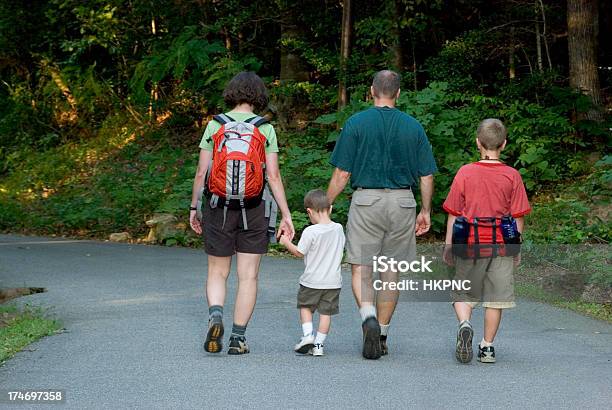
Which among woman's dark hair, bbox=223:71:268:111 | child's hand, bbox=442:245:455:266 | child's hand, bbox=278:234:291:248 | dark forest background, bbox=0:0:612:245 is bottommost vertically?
child's hand, bbox=442:245:455:266

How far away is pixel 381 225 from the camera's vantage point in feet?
24.7

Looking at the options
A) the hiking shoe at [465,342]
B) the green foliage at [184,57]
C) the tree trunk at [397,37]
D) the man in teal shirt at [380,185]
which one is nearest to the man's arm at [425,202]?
the man in teal shirt at [380,185]

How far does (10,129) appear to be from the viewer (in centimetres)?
2761

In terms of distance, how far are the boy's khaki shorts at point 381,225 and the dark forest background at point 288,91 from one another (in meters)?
6.12

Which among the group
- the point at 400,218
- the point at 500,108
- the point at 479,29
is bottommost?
the point at 400,218

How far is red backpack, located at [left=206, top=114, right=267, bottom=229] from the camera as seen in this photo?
7.30m

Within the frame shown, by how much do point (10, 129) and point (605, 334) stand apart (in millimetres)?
21761

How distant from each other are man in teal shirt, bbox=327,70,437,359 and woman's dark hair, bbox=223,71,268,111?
0.68m

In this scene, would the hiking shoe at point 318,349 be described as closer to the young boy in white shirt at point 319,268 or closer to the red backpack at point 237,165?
the young boy in white shirt at point 319,268

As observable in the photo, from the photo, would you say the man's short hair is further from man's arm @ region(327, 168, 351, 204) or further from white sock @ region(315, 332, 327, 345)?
white sock @ region(315, 332, 327, 345)

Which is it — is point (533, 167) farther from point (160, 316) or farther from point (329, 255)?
point (329, 255)

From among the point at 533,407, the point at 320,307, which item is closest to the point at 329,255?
the point at 320,307

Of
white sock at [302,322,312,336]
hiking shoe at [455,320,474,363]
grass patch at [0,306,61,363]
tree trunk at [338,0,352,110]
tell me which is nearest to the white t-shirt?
white sock at [302,322,312,336]

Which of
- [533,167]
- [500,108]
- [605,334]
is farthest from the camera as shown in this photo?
[500,108]
